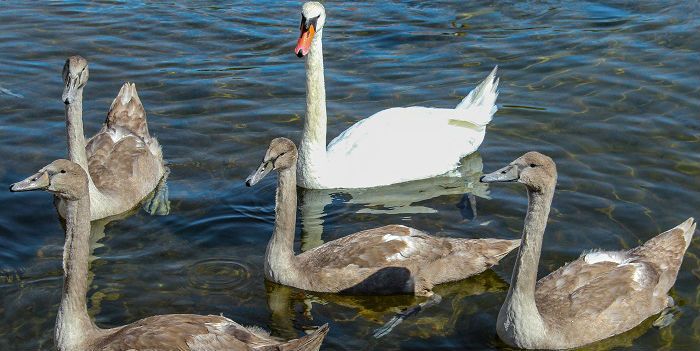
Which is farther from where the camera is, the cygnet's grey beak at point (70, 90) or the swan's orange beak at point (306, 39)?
the swan's orange beak at point (306, 39)

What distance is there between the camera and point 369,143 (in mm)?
11836

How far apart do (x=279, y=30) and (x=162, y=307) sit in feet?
28.7

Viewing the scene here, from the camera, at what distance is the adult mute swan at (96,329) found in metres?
7.69

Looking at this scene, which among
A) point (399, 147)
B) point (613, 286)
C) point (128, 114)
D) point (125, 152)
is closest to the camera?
point (613, 286)

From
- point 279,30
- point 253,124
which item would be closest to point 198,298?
point 253,124

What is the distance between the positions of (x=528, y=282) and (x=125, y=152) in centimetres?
533

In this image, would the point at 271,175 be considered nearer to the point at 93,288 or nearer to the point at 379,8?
the point at 93,288

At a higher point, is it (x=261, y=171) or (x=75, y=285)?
(x=261, y=171)

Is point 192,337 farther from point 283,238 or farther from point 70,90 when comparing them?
point 70,90

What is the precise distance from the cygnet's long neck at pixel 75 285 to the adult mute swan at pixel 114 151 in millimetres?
2734

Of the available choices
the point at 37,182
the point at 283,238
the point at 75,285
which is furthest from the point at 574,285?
the point at 37,182

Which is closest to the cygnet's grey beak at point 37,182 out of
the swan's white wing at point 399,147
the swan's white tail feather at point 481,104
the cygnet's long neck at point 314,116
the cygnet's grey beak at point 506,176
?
the cygnet's grey beak at point 506,176

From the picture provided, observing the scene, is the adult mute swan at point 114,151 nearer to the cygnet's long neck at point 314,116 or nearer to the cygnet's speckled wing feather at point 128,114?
the cygnet's speckled wing feather at point 128,114

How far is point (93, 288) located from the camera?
9.60 m
